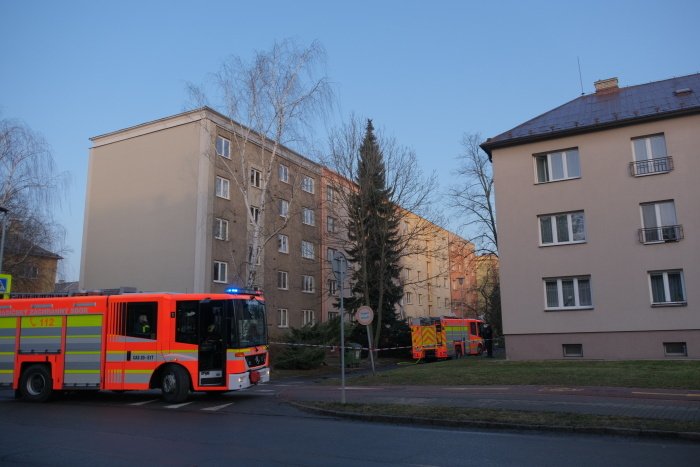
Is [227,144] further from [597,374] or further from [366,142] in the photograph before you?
[597,374]

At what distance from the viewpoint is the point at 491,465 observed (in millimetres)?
6984

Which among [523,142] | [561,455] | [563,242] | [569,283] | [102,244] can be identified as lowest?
[561,455]

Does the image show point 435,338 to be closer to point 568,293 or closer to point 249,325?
point 568,293

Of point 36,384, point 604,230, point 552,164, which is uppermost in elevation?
point 552,164

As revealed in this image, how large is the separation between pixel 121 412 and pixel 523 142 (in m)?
20.3

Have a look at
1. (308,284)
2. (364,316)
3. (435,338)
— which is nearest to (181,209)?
(308,284)

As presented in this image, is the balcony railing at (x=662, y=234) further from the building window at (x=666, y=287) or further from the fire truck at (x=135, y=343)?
the fire truck at (x=135, y=343)

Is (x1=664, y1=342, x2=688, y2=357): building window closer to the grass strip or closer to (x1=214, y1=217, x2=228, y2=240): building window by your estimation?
the grass strip

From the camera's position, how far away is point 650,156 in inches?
941

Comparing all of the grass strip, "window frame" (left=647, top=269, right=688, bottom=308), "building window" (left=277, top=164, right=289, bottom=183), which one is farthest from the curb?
"building window" (left=277, top=164, right=289, bottom=183)

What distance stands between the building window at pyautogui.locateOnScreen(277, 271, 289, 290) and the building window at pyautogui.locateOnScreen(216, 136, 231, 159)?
30.8 ft

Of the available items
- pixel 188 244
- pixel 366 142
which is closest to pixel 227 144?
pixel 188 244

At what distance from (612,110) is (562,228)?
5860 mm

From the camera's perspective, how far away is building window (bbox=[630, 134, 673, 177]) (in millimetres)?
23453
